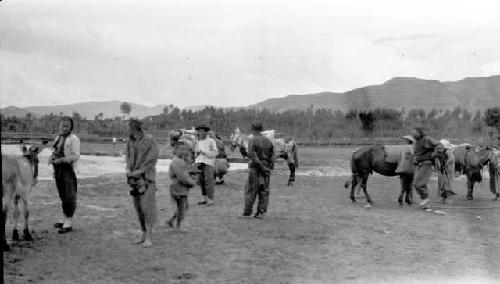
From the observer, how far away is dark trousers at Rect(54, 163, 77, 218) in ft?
27.4

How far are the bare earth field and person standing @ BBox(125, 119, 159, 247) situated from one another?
0.41 meters

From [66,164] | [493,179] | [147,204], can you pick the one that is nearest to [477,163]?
[493,179]

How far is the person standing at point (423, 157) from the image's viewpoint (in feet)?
38.2

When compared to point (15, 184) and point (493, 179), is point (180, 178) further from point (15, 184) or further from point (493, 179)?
point (493, 179)

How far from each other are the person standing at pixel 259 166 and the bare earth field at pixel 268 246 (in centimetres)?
44

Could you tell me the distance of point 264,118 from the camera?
71.4m

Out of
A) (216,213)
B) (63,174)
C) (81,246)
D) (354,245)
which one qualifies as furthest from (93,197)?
(354,245)

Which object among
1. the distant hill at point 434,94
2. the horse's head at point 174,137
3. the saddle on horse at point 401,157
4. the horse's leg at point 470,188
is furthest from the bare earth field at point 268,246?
the distant hill at point 434,94

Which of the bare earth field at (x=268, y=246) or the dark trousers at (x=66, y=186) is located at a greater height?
the dark trousers at (x=66, y=186)

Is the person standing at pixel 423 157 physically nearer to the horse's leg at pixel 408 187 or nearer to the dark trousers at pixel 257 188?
the horse's leg at pixel 408 187

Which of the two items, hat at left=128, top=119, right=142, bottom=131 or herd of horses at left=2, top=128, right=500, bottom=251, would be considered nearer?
hat at left=128, top=119, right=142, bottom=131

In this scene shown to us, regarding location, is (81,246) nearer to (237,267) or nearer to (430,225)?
(237,267)

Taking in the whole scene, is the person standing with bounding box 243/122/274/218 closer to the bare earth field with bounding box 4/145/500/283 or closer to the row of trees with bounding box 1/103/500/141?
the bare earth field with bounding box 4/145/500/283

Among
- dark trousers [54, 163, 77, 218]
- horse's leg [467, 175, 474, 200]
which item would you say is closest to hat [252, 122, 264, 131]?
dark trousers [54, 163, 77, 218]
